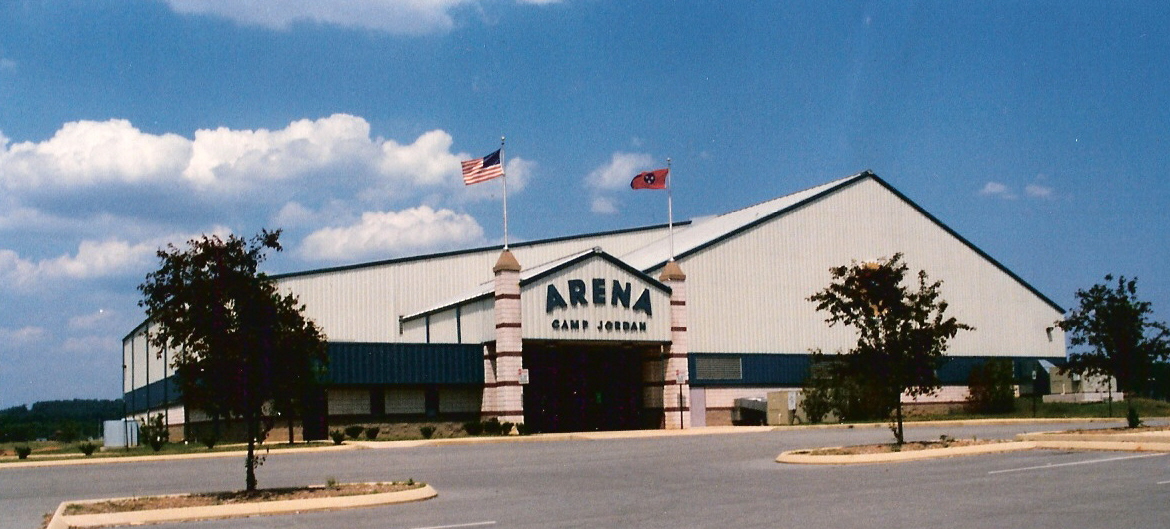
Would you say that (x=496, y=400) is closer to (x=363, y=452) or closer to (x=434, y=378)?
(x=434, y=378)

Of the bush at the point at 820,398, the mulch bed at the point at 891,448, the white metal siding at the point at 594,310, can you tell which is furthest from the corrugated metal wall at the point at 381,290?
the mulch bed at the point at 891,448

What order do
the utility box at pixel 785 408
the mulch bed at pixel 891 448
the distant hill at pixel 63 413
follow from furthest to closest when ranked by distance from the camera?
the distant hill at pixel 63 413 < the utility box at pixel 785 408 < the mulch bed at pixel 891 448

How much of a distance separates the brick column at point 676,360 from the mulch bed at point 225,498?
3375 cm

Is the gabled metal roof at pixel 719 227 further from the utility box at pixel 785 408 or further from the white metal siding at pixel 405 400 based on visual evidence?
the white metal siding at pixel 405 400

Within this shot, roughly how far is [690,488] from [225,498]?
779 centimetres

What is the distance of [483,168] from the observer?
47312 mm

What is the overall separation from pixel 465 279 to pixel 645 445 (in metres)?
29.8

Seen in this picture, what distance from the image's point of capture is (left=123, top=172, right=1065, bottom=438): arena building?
4919 cm

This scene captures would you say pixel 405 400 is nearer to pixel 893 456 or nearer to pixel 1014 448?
pixel 893 456

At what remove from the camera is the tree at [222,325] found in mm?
18609

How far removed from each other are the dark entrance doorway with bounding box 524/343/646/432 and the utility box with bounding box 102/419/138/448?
60.0 ft

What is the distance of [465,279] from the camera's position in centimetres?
6475

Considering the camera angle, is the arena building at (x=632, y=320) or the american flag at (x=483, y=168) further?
the arena building at (x=632, y=320)

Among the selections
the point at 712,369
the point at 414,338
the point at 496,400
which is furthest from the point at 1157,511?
the point at 414,338
